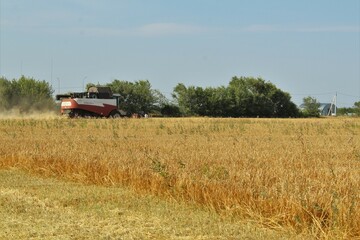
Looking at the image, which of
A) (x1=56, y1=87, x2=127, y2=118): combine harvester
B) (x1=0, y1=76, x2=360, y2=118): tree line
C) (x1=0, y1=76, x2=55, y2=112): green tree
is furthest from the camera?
(x1=0, y1=76, x2=360, y2=118): tree line

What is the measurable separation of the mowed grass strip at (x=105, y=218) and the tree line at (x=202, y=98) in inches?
2754

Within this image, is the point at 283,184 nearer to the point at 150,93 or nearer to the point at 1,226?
the point at 1,226

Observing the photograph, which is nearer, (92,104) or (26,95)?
(92,104)

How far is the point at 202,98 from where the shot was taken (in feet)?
272

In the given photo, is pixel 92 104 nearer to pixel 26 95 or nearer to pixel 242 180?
pixel 26 95

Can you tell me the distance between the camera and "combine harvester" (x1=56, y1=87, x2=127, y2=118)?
4951 centimetres

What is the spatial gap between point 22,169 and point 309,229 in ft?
29.1

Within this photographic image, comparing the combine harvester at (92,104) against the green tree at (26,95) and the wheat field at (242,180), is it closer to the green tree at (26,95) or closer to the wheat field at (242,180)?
the green tree at (26,95)

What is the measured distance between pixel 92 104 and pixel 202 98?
34386 millimetres

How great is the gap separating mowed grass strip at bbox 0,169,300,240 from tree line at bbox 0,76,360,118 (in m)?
69.9

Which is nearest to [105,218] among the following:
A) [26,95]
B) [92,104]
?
[92,104]

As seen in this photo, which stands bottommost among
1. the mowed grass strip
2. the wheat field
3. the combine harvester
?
the mowed grass strip

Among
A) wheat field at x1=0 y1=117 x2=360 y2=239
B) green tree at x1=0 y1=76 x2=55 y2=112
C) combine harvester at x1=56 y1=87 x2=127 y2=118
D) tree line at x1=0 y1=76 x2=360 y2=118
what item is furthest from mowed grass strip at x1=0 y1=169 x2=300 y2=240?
tree line at x1=0 y1=76 x2=360 y2=118

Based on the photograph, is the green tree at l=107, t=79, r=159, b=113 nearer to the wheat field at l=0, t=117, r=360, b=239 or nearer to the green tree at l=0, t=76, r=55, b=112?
the green tree at l=0, t=76, r=55, b=112
